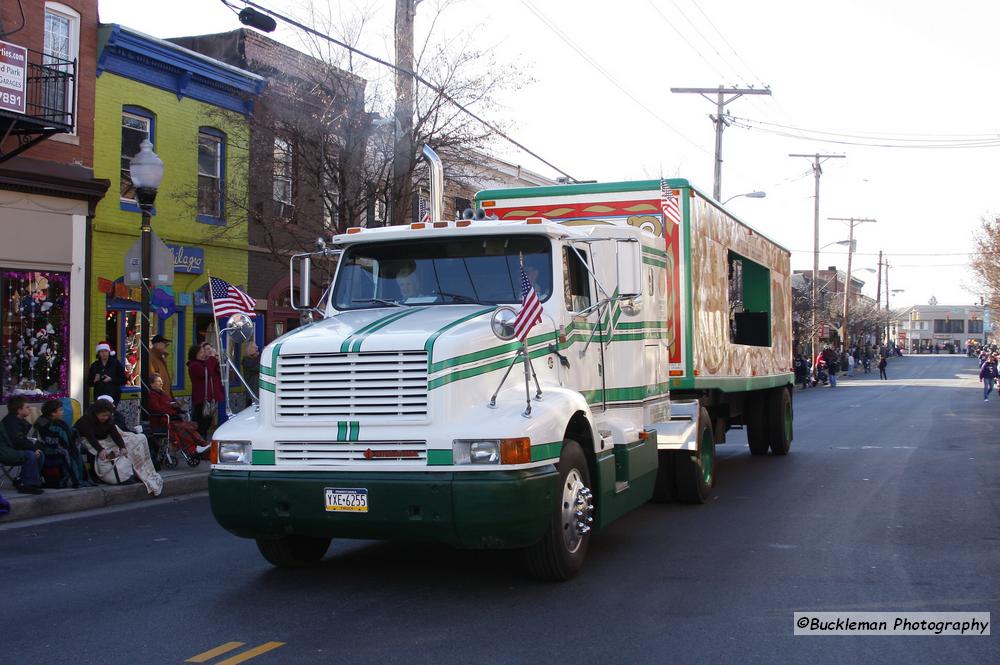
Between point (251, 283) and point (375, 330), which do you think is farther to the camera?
point (251, 283)

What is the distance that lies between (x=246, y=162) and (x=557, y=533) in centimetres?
1662

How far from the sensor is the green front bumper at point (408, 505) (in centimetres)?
661

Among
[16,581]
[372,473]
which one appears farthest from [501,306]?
[16,581]

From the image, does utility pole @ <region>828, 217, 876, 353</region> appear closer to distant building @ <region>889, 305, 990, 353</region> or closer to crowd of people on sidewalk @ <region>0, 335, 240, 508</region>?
crowd of people on sidewalk @ <region>0, 335, 240, 508</region>

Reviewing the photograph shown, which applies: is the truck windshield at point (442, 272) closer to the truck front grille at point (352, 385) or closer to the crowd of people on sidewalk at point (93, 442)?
the truck front grille at point (352, 385)

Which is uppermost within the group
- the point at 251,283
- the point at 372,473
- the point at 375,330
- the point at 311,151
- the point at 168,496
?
the point at 311,151

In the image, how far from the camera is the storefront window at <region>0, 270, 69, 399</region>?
17578mm

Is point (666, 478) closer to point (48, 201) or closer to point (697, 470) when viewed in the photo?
point (697, 470)

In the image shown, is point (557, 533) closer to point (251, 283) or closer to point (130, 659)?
point (130, 659)

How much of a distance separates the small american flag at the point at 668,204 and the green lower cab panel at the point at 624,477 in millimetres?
2533

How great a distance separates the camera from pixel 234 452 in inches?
284

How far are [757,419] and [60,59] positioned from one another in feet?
42.2

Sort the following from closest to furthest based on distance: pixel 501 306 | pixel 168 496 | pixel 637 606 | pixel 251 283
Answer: pixel 637 606, pixel 501 306, pixel 168 496, pixel 251 283

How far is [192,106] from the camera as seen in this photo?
21.4 m
